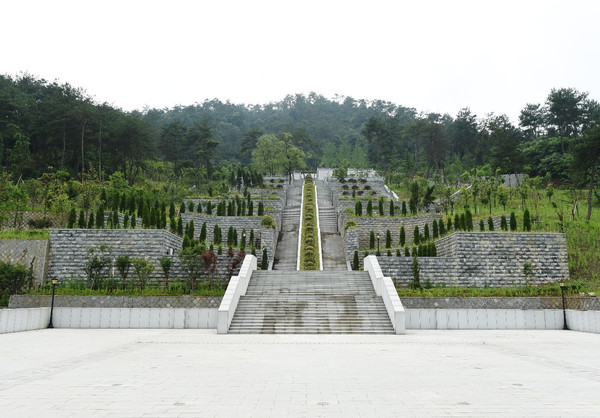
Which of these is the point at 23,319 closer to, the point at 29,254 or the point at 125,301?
the point at 125,301

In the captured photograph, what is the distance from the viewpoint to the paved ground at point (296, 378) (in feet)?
18.0

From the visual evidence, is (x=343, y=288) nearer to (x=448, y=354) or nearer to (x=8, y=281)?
(x=448, y=354)

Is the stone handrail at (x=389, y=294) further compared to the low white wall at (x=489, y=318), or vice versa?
the low white wall at (x=489, y=318)

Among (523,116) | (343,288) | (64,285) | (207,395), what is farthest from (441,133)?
(207,395)

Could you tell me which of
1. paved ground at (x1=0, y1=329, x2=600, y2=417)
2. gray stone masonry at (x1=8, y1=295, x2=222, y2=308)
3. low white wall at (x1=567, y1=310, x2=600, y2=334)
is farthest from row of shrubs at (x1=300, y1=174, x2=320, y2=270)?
paved ground at (x1=0, y1=329, x2=600, y2=417)

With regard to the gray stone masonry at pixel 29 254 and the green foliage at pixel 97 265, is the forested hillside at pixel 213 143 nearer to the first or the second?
the gray stone masonry at pixel 29 254

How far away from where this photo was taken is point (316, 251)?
27.5 meters

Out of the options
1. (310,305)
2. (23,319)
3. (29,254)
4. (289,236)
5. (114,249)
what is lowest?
(23,319)

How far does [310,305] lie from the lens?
17.4 metres

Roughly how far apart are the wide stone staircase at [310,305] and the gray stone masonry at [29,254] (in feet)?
31.9

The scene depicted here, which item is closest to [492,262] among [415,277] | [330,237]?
[415,277]

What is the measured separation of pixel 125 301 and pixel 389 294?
10.4 m

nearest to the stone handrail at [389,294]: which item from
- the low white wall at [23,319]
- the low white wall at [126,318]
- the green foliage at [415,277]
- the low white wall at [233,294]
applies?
the green foliage at [415,277]

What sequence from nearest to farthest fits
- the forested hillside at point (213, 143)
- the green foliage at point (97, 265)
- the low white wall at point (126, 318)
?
1. the low white wall at point (126, 318)
2. the green foliage at point (97, 265)
3. the forested hillside at point (213, 143)
